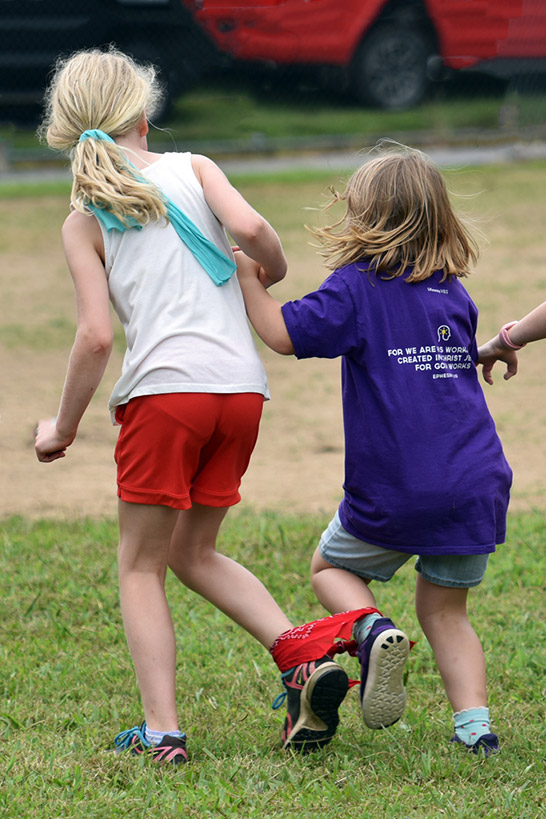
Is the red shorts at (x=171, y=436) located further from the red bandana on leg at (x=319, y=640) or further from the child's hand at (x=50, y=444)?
the red bandana on leg at (x=319, y=640)

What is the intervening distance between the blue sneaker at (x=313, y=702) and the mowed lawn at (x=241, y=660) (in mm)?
52

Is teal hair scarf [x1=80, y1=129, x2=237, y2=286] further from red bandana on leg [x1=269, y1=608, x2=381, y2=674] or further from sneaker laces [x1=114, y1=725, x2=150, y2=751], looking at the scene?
sneaker laces [x1=114, y1=725, x2=150, y2=751]

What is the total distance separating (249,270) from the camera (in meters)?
2.68

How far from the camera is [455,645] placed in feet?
8.70

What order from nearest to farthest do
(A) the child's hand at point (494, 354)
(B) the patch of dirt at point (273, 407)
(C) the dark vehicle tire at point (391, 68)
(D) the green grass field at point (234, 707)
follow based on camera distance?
(D) the green grass field at point (234, 707)
(A) the child's hand at point (494, 354)
(B) the patch of dirt at point (273, 407)
(C) the dark vehicle tire at point (391, 68)

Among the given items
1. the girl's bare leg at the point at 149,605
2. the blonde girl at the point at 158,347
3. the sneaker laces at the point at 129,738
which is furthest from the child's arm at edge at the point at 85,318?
the sneaker laces at the point at 129,738

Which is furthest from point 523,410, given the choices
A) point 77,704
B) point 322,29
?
point 322,29

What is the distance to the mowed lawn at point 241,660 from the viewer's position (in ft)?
7.82

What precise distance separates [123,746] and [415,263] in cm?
129

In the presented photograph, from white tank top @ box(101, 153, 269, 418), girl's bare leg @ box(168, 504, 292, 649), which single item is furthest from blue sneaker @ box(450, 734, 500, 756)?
white tank top @ box(101, 153, 269, 418)

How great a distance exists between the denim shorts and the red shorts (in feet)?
1.12

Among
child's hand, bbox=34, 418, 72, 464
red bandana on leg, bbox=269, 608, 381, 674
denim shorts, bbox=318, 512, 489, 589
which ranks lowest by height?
red bandana on leg, bbox=269, 608, 381, 674

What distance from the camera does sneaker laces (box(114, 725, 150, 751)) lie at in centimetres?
259

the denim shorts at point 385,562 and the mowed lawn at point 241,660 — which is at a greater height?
the denim shorts at point 385,562
